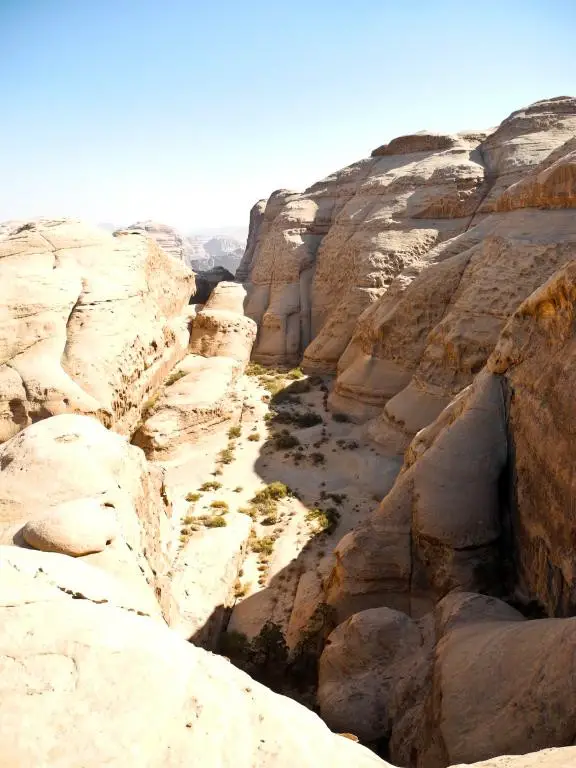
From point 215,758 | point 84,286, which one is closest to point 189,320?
point 84,286

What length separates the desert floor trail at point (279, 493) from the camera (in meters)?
8.62

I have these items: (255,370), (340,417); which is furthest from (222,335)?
(340,417)

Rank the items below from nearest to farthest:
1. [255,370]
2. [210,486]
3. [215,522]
Answer: [215,522] → [210,486] → [255,370]

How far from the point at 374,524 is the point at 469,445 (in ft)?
6.14

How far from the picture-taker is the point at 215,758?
2.83 metres

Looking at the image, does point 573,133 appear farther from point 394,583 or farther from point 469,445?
point 394,583

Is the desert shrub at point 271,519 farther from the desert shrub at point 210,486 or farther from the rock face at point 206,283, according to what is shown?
the rock face at point 206,283

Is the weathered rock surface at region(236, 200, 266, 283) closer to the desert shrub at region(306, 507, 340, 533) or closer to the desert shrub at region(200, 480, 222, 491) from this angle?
the desert shrub at region(200, 480, 222, 491)

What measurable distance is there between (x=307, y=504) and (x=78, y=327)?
275 inches

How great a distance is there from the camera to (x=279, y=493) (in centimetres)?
1161

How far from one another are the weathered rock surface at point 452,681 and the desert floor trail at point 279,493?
1.78 m

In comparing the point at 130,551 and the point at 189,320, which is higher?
the point at 189,320

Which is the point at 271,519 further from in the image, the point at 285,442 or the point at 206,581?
the point at 285,442

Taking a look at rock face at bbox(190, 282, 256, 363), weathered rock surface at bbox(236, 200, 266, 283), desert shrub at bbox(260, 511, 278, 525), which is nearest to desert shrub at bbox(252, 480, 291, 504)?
desert shrub at bbox(260, 511, 278, 525)
